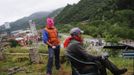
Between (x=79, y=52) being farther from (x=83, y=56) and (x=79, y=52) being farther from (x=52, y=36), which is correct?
(x=52, y=36)

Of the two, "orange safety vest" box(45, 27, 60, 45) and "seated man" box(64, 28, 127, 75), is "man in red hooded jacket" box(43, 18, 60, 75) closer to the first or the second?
"orange safety vest" box(45, 27, 60, 45)

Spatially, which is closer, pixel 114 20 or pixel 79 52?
pixel 79 52

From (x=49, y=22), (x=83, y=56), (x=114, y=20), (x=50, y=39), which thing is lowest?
(x=114, y=20)

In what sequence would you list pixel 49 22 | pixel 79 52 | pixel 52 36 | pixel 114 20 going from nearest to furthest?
pixel 79 52 < pixel 49 22 < pixel 52 36 < pixel 114 20

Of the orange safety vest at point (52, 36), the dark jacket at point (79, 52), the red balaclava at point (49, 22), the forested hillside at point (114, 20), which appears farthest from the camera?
the forested hillside at point (114, 20)

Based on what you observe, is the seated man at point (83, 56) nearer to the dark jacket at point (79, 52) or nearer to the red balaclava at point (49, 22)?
the dark jacket at point (79, 52)

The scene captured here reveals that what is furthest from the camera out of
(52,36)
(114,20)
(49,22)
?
(114,20)

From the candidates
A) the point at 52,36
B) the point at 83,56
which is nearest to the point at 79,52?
the point at 83,56

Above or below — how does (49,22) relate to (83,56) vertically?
above

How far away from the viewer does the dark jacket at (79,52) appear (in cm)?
816

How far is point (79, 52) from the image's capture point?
8.16m

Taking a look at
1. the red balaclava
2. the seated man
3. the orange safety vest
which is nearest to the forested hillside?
the orange safety vest

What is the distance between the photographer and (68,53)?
27.5ft

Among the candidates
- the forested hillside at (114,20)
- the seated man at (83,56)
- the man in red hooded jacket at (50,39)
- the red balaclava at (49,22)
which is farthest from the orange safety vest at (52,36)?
the forested hillside at (114,20)
